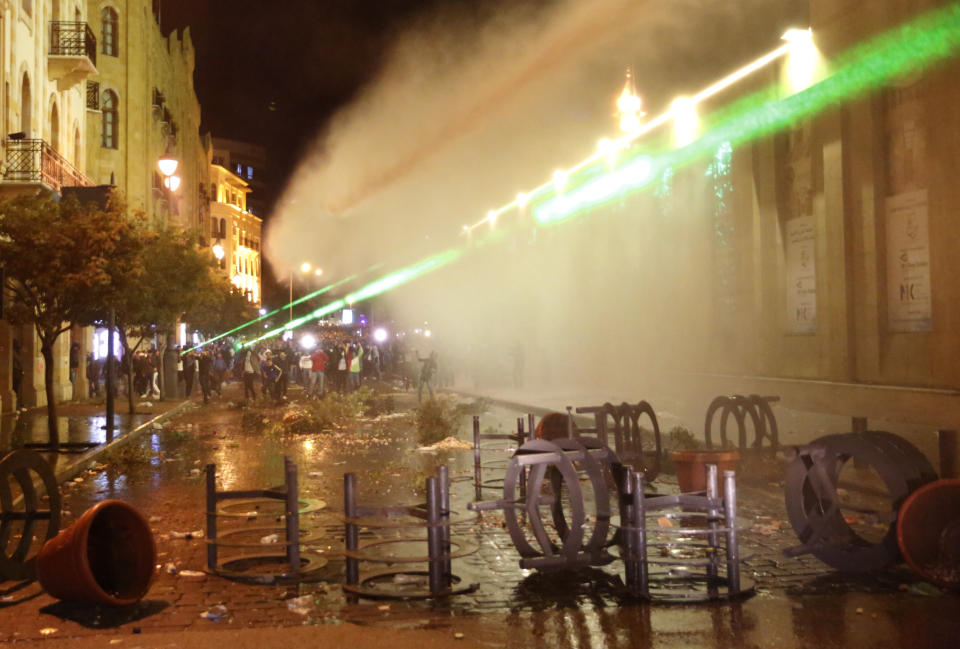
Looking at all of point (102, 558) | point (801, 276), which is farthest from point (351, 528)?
point (801, 276)

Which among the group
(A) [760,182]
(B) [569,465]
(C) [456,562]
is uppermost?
(A) [760,182]

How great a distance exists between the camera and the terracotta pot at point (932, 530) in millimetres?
6215

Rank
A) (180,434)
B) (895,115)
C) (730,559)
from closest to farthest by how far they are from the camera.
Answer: (730,559)
(895,115)
(180,434)

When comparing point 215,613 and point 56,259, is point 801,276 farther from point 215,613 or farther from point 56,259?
point 215,613

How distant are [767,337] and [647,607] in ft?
48.2

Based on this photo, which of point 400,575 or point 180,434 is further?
point 180,434

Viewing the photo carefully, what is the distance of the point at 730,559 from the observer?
20.6 feet

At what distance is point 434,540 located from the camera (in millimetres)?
6387

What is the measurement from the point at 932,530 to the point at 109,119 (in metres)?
43.0

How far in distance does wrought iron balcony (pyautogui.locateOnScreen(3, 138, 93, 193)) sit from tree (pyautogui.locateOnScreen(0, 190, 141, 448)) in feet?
25.0

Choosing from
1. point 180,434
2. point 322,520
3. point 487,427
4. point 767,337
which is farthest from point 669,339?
point 322,520

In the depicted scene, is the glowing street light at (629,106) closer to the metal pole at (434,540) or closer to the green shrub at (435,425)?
the green shrub at (435,425)

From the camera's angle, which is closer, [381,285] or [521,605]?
[521,605]

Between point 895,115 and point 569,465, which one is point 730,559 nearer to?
point 569,465
